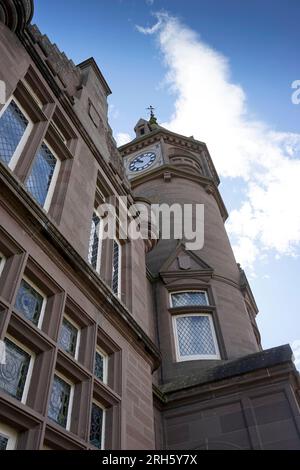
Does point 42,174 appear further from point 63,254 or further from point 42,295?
point 42,295

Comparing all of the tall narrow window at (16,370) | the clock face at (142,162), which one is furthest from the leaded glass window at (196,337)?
the clock face at (142,162)

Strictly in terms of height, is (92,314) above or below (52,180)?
below

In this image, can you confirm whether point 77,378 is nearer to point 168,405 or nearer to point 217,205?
point 168,405

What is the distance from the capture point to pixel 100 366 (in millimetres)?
6090

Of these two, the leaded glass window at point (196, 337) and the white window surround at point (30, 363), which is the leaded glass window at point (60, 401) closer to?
the white window surround at point (30, 363)

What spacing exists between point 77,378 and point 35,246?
169cm

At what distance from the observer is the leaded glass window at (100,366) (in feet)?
19.4

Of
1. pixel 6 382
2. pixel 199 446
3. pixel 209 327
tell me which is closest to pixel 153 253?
pixel 209 327

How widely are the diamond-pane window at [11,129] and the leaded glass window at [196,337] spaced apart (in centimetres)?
677

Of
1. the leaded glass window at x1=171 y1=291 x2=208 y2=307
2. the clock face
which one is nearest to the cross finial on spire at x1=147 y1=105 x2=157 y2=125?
the clock face

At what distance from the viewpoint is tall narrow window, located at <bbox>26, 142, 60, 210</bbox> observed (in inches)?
259

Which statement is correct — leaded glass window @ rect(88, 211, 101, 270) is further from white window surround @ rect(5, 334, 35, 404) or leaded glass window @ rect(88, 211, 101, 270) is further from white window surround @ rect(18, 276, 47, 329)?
white window surround @ rect(5, 334, 35, 404)

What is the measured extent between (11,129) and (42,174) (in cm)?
87

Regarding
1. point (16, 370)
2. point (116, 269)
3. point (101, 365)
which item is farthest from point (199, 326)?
point (16, 370)
